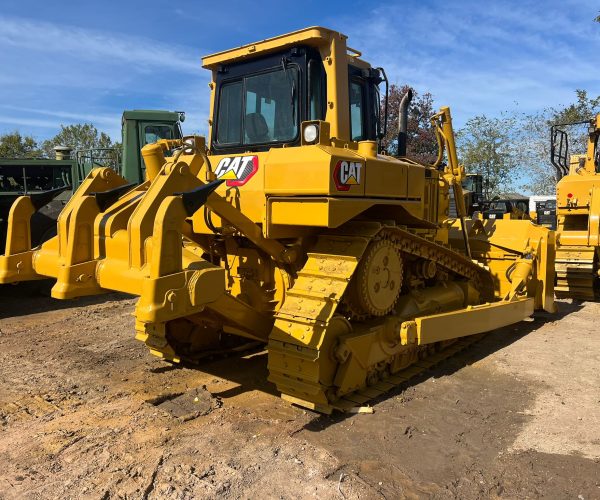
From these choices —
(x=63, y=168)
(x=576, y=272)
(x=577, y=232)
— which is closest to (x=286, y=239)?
(x=576, y=272)

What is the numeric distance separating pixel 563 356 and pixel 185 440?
4.49m

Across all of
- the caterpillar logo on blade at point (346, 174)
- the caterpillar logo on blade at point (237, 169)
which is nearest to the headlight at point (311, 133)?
the caterpillar logo on blade at point (346, 174)

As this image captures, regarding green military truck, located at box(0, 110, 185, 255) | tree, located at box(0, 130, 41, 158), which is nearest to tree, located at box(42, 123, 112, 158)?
tree, located at box(0, 130, 41, 158)

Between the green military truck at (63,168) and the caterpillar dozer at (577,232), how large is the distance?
317 inches

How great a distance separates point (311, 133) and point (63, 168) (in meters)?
7.88

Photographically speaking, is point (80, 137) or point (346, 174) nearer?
point (346, 174)

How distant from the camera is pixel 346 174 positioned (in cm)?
414

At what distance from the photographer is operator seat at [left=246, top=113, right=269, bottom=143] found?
5.22 m

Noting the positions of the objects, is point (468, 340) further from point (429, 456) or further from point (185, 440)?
point (185, 440)

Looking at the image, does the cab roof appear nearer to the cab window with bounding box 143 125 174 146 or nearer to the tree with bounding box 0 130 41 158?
the cab window with bounding box 143 125 174 146

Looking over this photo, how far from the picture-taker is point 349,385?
4.54 meters

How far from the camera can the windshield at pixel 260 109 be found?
5008 millimetres

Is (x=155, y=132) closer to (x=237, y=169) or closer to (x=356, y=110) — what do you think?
(x=356, y=110)

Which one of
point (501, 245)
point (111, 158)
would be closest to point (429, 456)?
point (501, 245)
